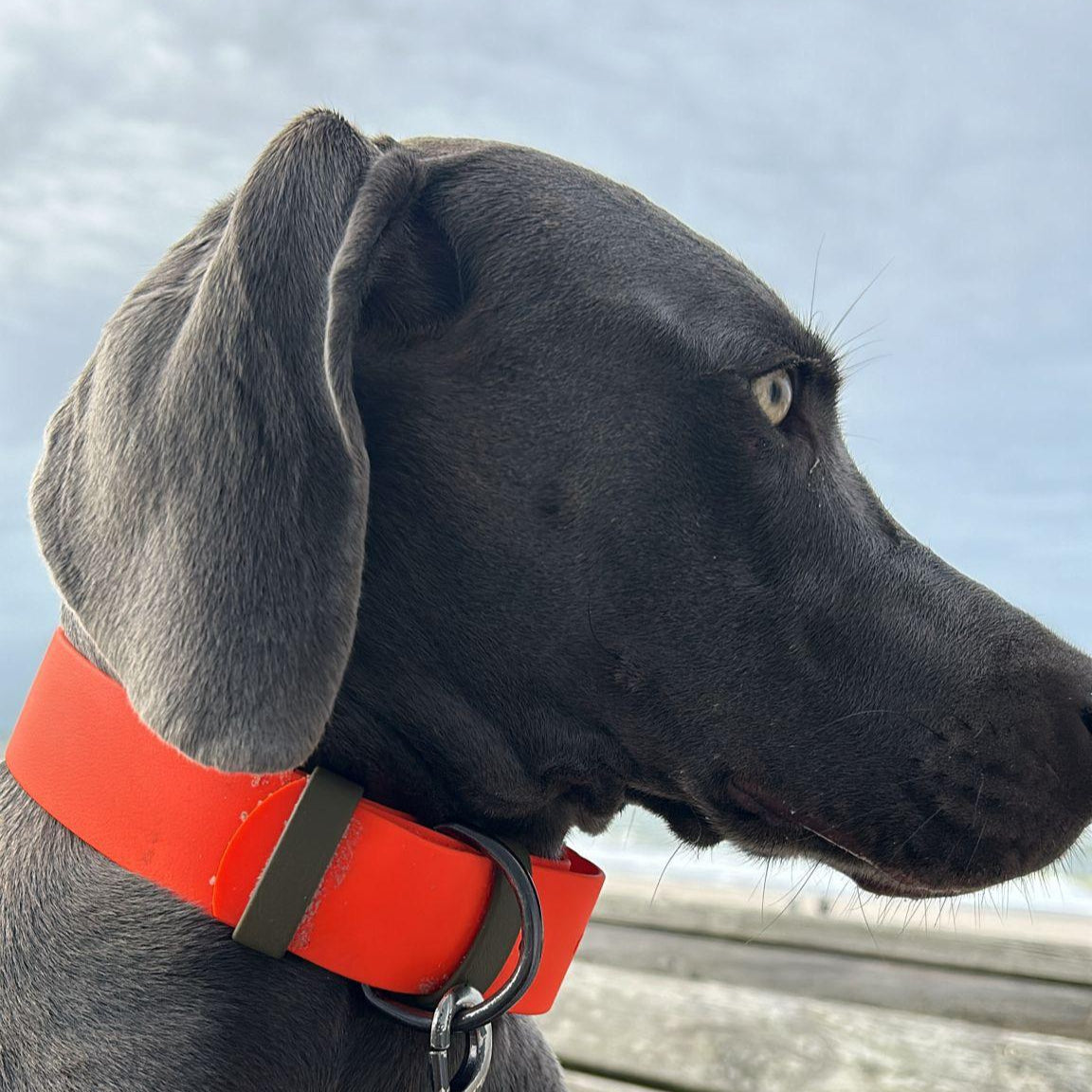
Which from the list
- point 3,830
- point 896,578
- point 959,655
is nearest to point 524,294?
point 896,578

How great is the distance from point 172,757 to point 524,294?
0.65 m

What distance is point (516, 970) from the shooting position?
3.79ft

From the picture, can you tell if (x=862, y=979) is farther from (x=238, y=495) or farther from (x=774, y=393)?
(x=238, y=495)

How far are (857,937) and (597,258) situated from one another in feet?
5.80

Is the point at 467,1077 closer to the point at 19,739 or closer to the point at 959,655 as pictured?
the point at 19,739

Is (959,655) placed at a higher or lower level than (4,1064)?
higher

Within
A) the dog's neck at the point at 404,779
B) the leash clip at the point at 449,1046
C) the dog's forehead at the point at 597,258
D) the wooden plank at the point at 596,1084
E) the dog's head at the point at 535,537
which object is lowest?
the wooden plank at the point at 596,1084

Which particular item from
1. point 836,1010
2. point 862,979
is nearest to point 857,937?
point 862,979

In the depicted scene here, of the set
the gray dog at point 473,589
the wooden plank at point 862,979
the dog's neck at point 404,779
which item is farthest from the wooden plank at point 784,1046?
the dog's neck at point 404,779

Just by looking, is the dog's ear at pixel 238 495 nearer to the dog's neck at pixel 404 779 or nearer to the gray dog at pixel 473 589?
the gray dog at pixel 473 589

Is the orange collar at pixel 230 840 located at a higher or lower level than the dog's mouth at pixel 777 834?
higher

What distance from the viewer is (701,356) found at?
4.39 feet

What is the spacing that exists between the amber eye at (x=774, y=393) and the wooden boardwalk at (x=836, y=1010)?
122cm

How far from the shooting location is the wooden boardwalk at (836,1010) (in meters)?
1.97
